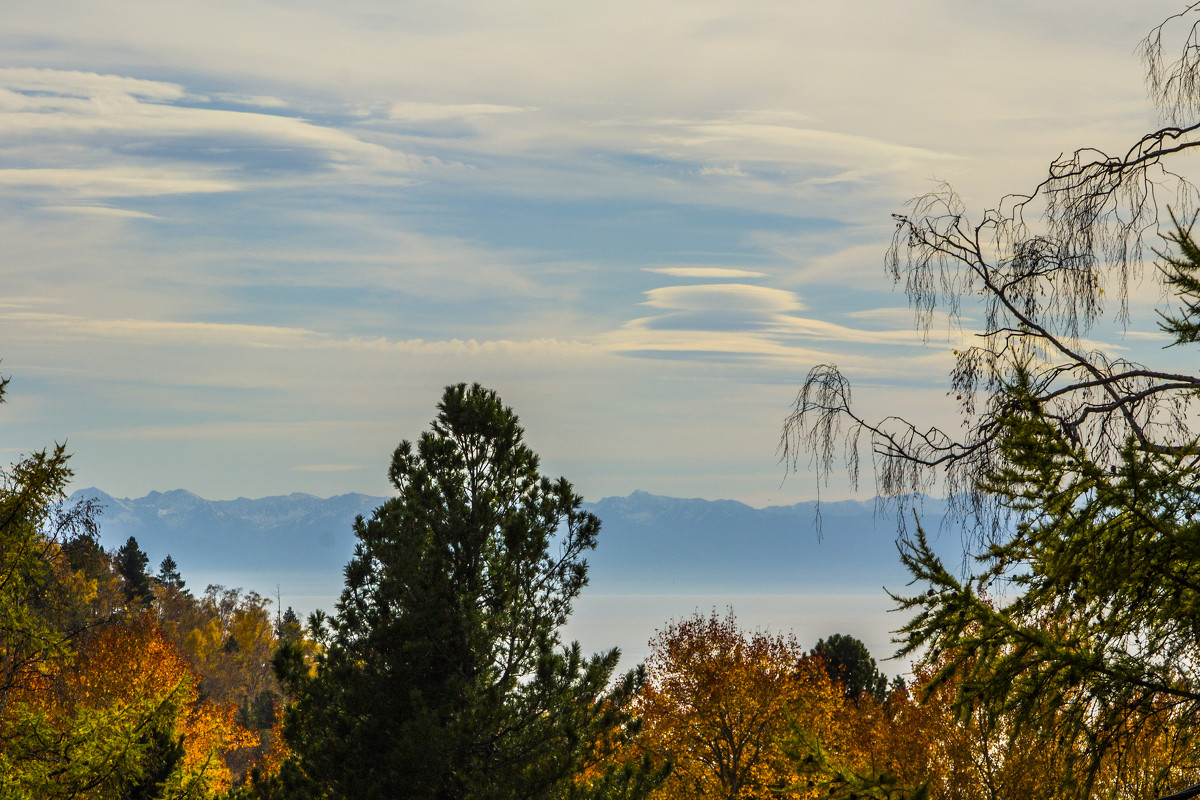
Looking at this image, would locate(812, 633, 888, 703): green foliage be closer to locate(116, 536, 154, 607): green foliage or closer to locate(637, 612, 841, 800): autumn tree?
locate(637, 612, 841, 800): autumn tree

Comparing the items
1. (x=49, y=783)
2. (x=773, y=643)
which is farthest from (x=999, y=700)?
(x=773, y=643)

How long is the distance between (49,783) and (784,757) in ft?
31.6

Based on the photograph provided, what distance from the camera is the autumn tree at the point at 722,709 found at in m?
31.8

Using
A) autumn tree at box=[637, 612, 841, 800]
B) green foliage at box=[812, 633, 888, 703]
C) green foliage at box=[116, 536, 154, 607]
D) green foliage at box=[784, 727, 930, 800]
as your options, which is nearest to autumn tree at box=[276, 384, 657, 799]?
green foliage at box=[784, 727, 930, 800]

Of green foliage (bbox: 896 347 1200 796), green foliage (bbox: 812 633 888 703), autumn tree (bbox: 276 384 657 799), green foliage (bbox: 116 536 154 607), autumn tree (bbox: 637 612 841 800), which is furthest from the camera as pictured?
green foliage (bbox: 116 536 154 607)

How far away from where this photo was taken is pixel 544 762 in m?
13.0

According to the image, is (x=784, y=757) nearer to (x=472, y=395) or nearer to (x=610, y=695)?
(x=610, y=695)

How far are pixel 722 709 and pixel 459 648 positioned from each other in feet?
72.6

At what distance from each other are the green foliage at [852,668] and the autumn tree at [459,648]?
→ 29826 millimetres

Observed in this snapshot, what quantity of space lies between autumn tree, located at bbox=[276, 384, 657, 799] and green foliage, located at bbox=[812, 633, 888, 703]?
2983 cm

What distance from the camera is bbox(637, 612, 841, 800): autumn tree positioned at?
31.8 metres

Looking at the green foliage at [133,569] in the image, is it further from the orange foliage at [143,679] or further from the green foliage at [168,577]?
the green foliage at [168,577]

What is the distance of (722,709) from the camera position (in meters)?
33.8

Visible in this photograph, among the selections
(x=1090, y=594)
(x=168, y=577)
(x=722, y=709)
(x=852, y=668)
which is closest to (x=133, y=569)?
(x=168, y=577)
